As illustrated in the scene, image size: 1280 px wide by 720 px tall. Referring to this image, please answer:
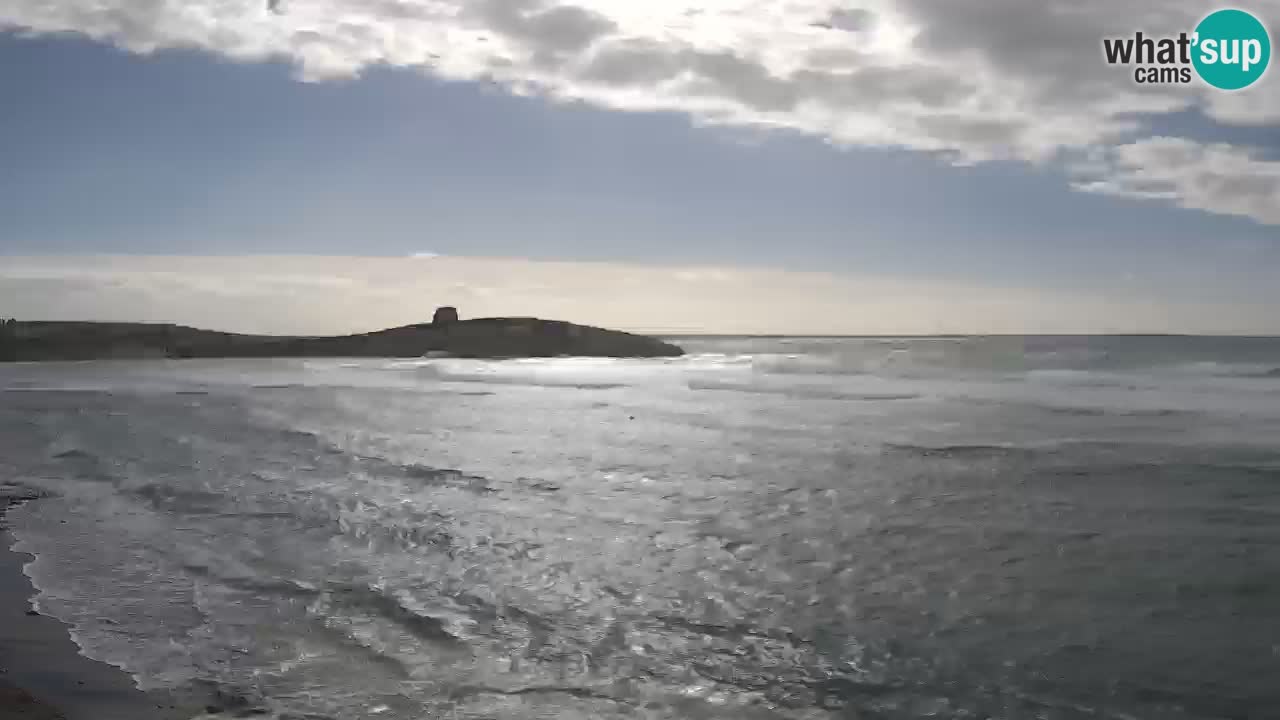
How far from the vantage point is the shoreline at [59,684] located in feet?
28.2

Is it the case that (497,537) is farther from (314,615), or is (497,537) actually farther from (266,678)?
(266,678)

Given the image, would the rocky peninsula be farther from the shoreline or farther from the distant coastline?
the shoreline

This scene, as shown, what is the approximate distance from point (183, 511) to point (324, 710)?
492 inches

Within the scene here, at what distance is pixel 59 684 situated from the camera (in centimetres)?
943

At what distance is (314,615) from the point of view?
12.2m

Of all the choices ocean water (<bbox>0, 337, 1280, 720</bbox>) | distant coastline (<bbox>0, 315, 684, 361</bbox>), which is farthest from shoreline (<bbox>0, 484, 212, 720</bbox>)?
distant coastline (<bbox>0, 315, 684, 361</bbox>)

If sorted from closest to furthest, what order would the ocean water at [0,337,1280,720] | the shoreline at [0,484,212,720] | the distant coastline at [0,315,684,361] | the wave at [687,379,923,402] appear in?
the shoreline at [0,484,212,720] < the ocean water at [0,337,1280,720] < the wave at [687,379,923,402] < the distant coastline at [0,315,684,361]

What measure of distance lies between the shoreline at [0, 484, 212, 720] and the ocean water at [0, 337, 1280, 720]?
0.29 metres

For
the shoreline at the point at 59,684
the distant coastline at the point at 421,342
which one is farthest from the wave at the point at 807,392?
the distant coastline at the point at 421,342

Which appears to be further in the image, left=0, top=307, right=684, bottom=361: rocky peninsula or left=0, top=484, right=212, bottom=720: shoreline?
left=0, top=307, right=684, bottom=361: rocky peninsula

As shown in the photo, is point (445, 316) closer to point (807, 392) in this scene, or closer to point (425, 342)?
point (425, 342)

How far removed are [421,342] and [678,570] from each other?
486 feet

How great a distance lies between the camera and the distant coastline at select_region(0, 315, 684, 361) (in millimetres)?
144875

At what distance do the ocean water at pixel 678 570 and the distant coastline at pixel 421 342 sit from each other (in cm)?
12369
